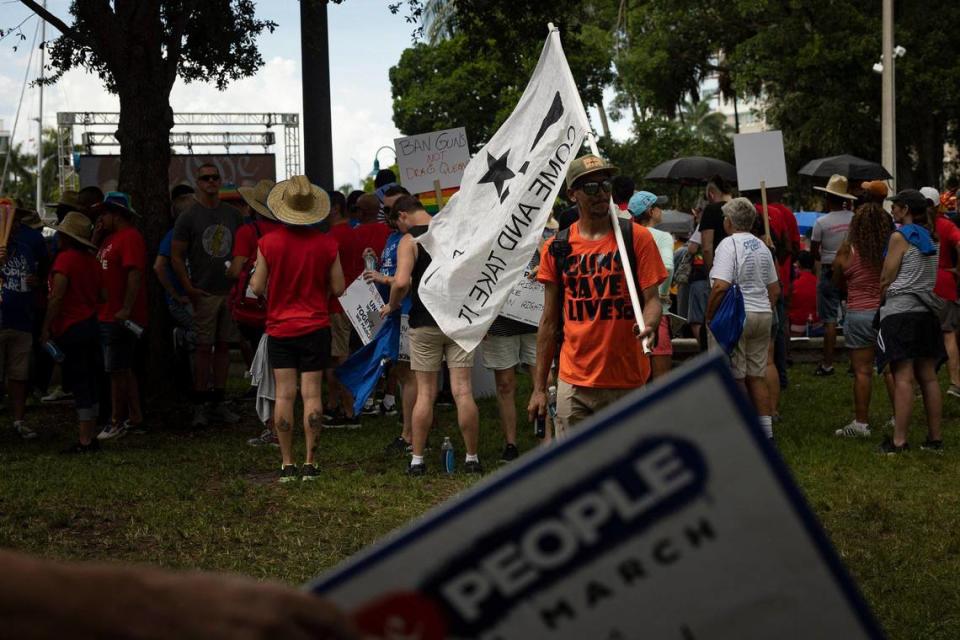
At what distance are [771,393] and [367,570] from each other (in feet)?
31.4

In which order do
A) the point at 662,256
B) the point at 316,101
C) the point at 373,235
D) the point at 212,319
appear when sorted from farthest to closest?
the point at 316,101 < the point at 373,235 < the point at 212,319 < the point at 662,256

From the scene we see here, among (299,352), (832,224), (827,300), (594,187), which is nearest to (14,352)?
(299,352)

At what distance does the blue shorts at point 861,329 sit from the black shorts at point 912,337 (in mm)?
555

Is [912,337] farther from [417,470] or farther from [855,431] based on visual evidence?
[417,470]

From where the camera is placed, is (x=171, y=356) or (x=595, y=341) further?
(x=171, y=356)

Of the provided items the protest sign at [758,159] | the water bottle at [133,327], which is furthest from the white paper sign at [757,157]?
the water bottle at [133,327]

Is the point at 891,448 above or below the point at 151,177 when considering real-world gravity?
below

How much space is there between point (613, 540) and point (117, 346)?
415 inches

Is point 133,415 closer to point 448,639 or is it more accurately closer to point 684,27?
point 448,639

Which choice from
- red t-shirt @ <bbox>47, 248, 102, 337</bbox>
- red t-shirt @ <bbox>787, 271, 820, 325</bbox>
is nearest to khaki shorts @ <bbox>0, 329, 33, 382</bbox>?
red t-shirt @ <bbox>47, 248, 102, 337</bbox>

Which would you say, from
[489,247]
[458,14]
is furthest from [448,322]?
[458,14]

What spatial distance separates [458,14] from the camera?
47.6ft

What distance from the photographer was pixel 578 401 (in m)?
6.51

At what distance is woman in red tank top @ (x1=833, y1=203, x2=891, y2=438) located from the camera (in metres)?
10.2
